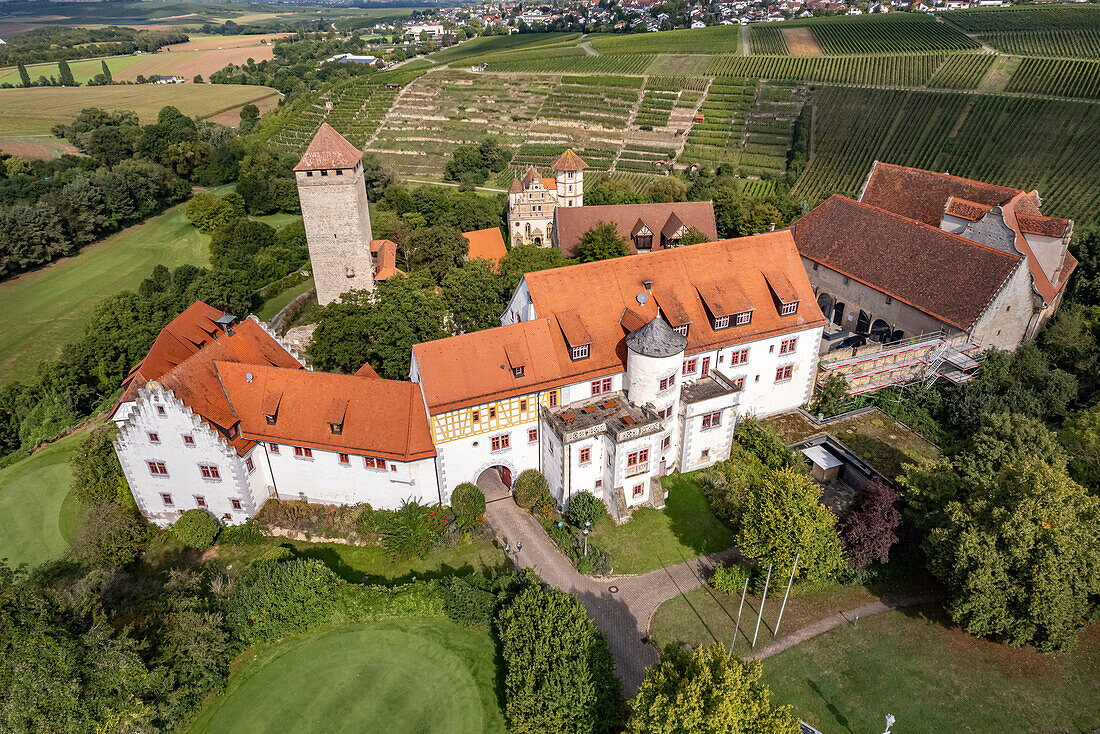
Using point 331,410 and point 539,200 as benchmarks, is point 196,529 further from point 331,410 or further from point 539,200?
point 539,200

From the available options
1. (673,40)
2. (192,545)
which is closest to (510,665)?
(192,545)

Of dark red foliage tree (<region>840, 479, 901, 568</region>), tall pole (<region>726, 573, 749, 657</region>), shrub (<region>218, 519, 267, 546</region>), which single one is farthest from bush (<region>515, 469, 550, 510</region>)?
dark red foliage tree (<region>840, 479, 901, 568</region>)

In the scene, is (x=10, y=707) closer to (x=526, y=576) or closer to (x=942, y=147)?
(x=526, y=576)

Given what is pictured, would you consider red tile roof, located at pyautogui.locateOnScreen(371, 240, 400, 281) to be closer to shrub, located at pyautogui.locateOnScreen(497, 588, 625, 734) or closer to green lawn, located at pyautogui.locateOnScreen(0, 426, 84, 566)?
green lawn, located at pyautogui.locateOnScreen(0, 426, 84, 566)

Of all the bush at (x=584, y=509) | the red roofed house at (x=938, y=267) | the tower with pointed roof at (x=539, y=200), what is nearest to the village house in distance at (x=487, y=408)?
the bush at (x=584, y=509)

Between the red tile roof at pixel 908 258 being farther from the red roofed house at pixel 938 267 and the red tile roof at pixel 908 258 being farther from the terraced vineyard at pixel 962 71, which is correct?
the terraced vineyard at pixel 962 71

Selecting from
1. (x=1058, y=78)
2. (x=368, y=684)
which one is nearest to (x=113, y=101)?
(x=368, y=684)
